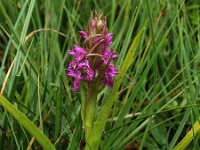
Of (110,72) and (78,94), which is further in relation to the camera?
(78,94)

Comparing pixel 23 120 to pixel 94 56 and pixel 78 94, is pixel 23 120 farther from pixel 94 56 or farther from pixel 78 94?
pixel 78 94

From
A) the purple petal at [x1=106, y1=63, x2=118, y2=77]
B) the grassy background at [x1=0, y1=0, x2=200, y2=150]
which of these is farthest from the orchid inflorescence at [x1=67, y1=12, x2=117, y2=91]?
the grassy background at [x1=0, y1=0, x2=200, y2=150]

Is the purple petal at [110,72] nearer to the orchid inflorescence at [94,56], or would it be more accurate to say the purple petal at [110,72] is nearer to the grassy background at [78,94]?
the orchid inflorescence at [94,56]

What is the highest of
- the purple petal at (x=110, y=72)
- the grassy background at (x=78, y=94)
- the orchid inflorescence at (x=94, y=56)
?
the orchid inflorescence at (x=94, y=56)

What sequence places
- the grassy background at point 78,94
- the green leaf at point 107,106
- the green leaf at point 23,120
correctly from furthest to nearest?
1. the grassy background at point 78,94
2. the green leaf at point 107,106
3. the green leaf at point 23,120

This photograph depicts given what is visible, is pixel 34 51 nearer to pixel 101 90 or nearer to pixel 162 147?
pixel 101 90

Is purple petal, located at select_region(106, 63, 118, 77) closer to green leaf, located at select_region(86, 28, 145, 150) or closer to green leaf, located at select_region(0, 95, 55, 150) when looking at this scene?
green leaf, located at select_region(86, 28, 145, 150)

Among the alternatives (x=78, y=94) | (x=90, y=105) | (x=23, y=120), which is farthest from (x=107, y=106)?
(x=78, y=94)

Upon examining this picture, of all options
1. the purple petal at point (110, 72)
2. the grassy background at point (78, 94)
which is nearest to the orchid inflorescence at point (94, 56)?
the purple petal at point (110, 72)
